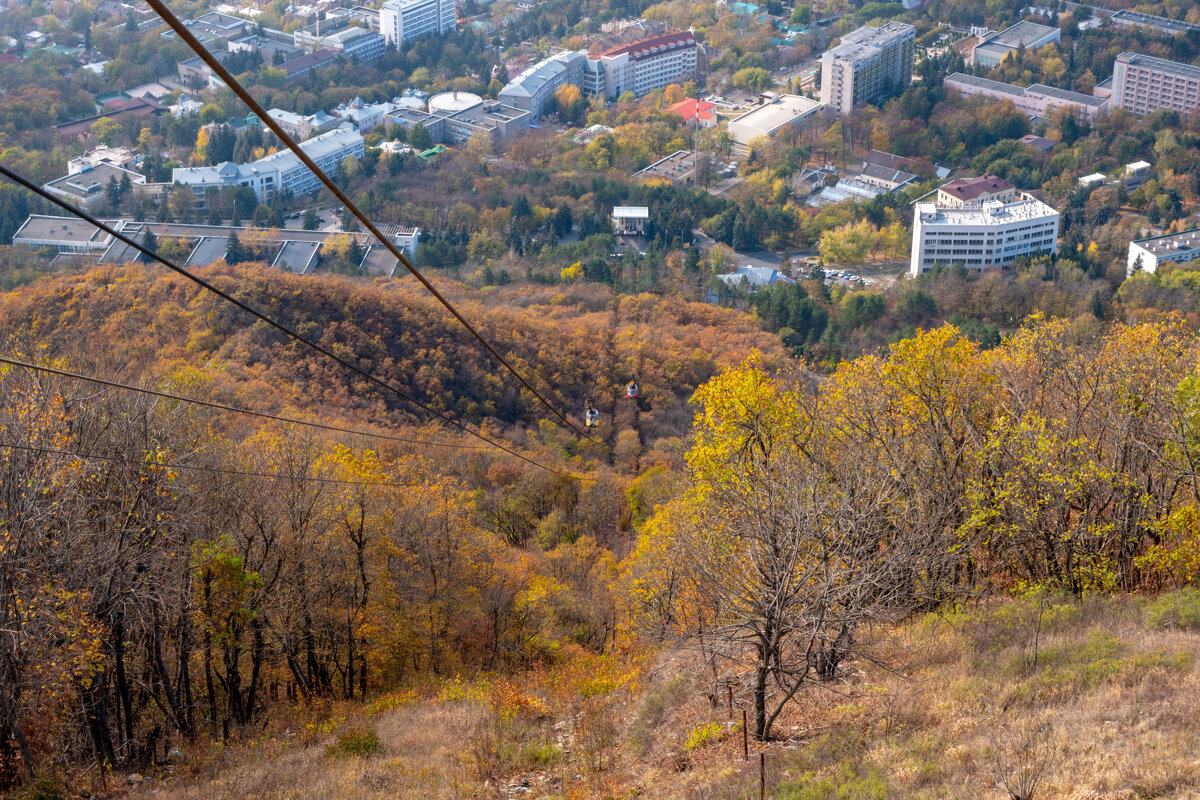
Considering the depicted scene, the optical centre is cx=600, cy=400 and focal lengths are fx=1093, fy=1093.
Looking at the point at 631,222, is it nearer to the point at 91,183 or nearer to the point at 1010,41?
the point at 91,183

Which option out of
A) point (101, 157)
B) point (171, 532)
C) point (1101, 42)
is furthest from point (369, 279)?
point (1101, 42)

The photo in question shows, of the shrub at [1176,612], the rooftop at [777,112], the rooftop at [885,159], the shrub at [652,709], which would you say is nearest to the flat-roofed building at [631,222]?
the rooftop at [777,112]

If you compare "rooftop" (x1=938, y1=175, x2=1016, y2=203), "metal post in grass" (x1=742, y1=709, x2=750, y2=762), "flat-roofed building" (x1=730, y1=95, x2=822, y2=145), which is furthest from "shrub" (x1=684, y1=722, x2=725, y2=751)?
"flat-roofed building" (x1=730, y1=95, x2=822, y2=145)

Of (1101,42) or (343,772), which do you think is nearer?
(343,772)

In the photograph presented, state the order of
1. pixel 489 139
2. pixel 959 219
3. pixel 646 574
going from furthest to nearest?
1. pixel 489 139
2. pixel 959 219
3. pixel 646 574

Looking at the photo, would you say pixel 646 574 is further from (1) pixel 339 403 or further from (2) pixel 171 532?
(1) pixel 339 403

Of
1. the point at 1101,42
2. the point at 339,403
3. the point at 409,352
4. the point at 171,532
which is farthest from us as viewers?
the point at 1101,42

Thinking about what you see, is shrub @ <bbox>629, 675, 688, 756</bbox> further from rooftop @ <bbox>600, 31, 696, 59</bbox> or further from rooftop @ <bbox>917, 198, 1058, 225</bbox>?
rooftop @ <bbox>600, 31, 696, 59</bbox>

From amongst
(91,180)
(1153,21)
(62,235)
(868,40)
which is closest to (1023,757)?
(62,235)
